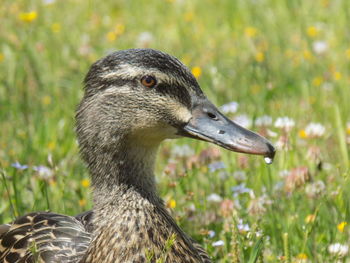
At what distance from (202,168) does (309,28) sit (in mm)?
2866

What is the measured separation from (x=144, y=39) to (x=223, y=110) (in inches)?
84.2

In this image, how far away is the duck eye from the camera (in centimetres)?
354

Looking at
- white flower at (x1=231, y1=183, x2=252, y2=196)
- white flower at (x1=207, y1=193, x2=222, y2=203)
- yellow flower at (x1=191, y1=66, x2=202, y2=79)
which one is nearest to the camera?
white flower at (x1=231, y1=183, x2=252, y2=196)

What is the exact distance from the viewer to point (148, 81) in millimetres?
3545

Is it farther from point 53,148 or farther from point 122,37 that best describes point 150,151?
point 122,37

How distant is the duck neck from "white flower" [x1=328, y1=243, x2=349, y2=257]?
90 cm

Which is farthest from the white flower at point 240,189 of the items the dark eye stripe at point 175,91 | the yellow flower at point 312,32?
the yellow flower at point 312,32

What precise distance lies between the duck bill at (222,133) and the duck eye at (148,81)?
0.21 m

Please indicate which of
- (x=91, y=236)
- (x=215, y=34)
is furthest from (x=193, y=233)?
(x=215, y=34)

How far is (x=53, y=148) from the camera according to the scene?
5492 millimetres

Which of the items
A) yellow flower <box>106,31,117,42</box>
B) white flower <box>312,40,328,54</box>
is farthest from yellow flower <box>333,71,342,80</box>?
yellow flower <box>106,31,117,42</box>

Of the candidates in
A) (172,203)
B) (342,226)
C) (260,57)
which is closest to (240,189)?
(172,203)

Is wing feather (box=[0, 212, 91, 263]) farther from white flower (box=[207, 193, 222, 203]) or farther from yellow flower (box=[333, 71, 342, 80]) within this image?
yellow flower (box=[333, 71, 342, 80])

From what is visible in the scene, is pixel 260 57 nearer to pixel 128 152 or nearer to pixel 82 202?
pixel 82 202
